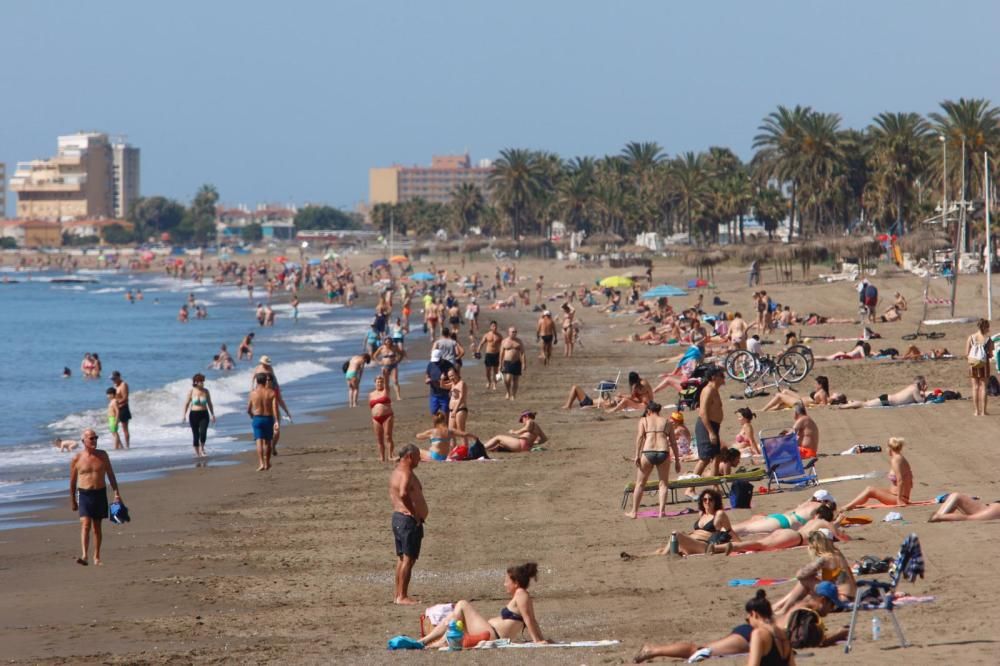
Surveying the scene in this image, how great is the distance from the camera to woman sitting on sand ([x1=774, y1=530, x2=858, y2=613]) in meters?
8.68

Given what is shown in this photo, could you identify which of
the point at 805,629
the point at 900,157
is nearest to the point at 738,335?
the point at 805,629

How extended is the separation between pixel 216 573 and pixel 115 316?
61.7 m

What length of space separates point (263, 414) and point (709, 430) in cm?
582

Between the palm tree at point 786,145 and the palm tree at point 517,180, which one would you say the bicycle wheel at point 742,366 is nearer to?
the palm tree at point 786,145

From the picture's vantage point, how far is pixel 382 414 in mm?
17125

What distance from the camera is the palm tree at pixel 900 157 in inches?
2378

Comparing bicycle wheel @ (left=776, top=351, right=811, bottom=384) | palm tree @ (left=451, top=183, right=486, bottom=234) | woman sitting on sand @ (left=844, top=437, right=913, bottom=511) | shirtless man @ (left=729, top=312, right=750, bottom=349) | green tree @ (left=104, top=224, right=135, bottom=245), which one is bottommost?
woman sitting on sand @ (left=844, top=437, right=913, bottom=511)

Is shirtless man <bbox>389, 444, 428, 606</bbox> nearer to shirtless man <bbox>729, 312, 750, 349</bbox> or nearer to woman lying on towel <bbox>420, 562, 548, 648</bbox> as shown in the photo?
woman lying on towel <bbox>420, 562, 548, 648</bbox>

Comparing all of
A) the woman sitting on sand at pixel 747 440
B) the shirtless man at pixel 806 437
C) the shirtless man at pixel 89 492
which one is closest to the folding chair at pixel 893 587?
the shirtless man at pixel 806 437

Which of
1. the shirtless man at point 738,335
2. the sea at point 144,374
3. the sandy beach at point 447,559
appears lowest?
the sea at point 144,374

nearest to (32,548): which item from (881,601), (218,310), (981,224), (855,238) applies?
(881,601)

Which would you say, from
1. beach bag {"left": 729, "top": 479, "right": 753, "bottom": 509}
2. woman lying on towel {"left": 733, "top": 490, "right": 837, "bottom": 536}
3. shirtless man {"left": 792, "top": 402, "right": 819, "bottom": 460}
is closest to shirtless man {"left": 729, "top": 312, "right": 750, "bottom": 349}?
shirtless man {"left": 792, "top": 402, "right": 819, "bottom": 460}

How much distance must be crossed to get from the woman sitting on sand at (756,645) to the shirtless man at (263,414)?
9.91 m

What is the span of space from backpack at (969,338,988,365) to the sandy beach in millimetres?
751
